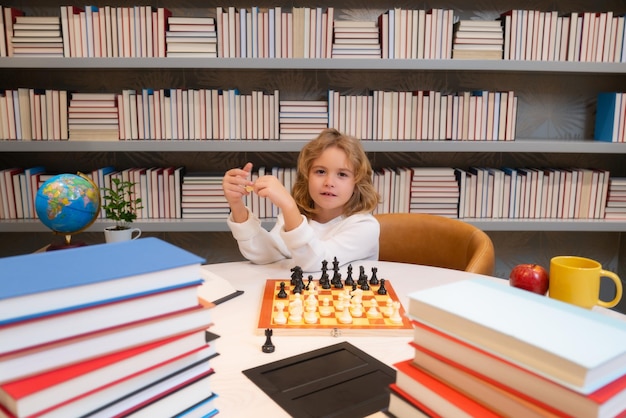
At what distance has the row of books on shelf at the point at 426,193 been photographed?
262 cm

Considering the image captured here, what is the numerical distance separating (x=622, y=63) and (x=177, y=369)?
2.70 m

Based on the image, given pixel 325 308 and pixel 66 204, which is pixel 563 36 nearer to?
pixel 325 308

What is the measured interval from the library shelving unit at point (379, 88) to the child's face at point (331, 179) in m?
0.74

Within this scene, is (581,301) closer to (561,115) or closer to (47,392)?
(47,392)

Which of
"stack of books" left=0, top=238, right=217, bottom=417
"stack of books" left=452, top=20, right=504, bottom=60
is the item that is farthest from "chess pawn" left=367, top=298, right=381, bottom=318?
"stack of books" left=452, top=20, right=504, bottom=60

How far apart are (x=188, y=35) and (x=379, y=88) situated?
1085mm

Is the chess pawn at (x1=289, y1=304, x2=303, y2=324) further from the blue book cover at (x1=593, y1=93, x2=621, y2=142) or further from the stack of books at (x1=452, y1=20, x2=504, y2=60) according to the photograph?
the blue book cover at (x1=593, y1=93, x2=621, y2=142)

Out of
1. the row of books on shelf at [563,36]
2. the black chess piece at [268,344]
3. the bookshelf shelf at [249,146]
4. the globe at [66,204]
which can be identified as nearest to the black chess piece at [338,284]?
the black chess piece at [268,344]

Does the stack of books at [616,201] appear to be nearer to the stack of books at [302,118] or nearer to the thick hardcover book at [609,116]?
the thick hardcover book at [609,116]

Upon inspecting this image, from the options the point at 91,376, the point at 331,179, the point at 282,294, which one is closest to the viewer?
the point at 91,376

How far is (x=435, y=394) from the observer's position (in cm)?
63

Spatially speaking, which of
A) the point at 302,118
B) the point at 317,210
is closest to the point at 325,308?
the point at 317,210

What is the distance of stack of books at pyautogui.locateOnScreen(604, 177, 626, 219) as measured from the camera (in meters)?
2.68

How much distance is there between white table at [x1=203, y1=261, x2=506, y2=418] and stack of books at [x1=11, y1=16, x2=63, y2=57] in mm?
1690
